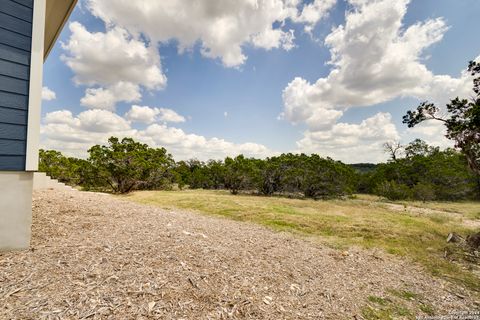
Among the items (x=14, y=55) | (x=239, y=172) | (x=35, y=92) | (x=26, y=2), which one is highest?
(x=26, y=2)

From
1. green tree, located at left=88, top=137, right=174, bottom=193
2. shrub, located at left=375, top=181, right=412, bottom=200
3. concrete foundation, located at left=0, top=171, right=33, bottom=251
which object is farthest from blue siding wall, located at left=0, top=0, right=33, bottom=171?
shrub, located at left=375, top=181, right=412, bottom=200

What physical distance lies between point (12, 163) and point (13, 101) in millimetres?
1084

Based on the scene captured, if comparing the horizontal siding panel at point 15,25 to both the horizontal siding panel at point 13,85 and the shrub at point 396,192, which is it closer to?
the horizontal siding panel at point 13,85

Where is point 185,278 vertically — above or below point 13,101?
below

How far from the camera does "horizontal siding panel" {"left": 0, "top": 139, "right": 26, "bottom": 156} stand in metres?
3.97

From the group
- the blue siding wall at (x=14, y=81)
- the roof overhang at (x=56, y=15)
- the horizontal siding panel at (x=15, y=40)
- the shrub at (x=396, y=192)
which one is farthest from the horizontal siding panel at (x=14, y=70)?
the shrub at (x=396, y=192)

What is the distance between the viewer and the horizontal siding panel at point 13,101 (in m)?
4.03

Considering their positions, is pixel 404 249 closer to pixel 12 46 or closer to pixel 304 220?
pixel 304 220

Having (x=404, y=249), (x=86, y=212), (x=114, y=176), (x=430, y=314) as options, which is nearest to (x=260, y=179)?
(x=114, y=176)

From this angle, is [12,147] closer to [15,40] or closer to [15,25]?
[15,40]

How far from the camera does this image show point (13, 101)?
4121 millimetres

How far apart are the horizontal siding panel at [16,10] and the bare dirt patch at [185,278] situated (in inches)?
165

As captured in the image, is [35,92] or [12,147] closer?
[12,147]

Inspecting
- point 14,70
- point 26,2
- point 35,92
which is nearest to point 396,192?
point 35,92
